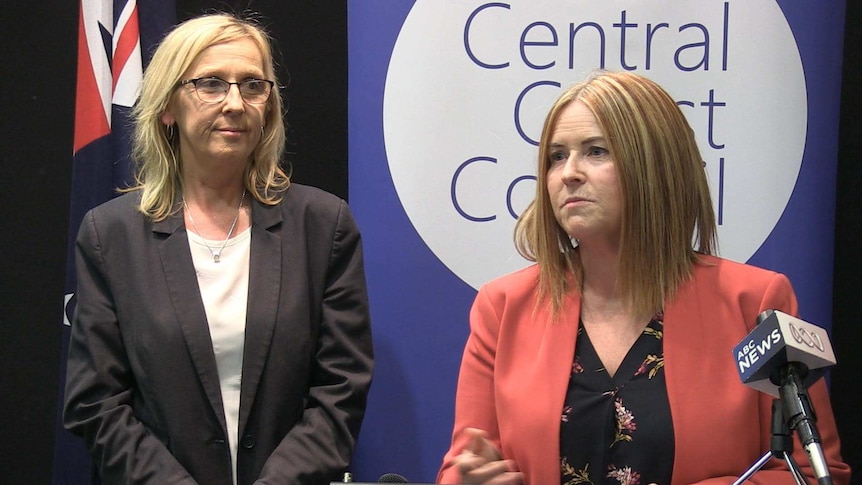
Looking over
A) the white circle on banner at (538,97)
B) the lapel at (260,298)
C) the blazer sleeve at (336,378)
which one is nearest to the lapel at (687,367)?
the white circle on banner at (538,97)

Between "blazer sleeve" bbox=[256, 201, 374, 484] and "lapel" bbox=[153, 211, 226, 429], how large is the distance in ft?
0.68

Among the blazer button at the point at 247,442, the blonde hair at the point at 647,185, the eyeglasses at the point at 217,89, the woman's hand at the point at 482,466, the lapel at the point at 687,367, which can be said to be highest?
the eyeglasses at the point at 217,89

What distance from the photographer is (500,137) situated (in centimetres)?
282

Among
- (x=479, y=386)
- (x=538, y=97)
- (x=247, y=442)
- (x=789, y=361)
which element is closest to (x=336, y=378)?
(x=247, y=442)

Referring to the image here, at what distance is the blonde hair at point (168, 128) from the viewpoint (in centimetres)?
260

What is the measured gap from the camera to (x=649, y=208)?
2.09 meters

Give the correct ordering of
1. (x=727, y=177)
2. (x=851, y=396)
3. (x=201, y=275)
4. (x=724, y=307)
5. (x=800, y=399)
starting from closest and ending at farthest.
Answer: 1. (x=800, y=399)
2. (x=724, y=307)
3. (x=201, y=275)
4. (x=727, y=177)
5. (x=851, y=396)

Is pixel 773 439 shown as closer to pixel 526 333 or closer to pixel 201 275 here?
pixel 526 333

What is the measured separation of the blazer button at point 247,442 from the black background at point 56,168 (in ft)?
3.65

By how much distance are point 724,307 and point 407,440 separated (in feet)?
3.65

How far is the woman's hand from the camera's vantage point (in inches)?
68.9

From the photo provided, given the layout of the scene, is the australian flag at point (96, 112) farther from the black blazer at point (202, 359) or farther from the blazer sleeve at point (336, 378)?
the blazer sleeve at point (336, 378)

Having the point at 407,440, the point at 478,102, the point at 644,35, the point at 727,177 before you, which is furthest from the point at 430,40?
the point at 407,440

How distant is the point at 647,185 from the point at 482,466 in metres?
0.69
